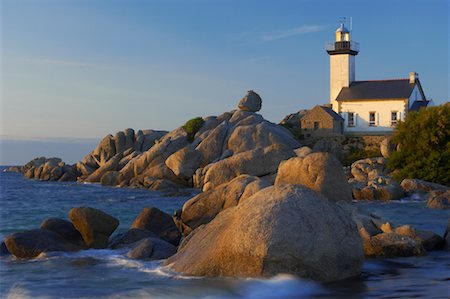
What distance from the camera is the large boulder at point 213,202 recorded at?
15.3 m

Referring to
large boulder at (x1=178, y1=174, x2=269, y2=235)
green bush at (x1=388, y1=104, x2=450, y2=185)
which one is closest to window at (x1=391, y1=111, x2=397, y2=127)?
green bush at (x1=388, y1=104, x2=450, y2=185)

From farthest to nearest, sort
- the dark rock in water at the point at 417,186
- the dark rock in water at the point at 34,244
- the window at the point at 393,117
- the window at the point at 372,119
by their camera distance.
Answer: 1. the window at the point at 372,119
2. the window at the point at 393,117
3. the dark rock in water at the point at 417,186
4. the dark rock in water at the point at 34,244

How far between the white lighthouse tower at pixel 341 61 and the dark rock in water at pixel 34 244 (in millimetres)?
47966

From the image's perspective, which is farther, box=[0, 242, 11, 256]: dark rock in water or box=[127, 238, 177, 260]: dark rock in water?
box=[0, 242, 11, 256]: dark rock in water

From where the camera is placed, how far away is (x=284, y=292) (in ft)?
31.6

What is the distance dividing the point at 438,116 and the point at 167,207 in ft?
64.4

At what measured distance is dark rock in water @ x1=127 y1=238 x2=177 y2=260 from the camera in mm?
12641

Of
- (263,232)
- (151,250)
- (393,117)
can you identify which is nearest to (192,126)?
(393,117)

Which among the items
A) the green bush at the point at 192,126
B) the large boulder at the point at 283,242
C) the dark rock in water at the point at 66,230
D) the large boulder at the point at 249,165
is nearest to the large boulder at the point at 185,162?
the green bush at the point at 192,126

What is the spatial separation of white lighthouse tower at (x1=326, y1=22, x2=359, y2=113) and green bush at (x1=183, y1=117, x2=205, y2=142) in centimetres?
1543

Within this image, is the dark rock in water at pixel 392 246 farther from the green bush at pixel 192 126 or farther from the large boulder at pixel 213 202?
the green bush at pixel 192 126

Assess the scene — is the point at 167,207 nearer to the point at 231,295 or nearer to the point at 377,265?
the point at 377,265

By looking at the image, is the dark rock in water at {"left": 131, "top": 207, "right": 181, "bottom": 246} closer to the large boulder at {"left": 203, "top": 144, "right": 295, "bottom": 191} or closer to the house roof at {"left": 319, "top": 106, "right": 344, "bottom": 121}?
the large boulder at {"left": 203, "top": 144, "right": 295, "bottom": 191}

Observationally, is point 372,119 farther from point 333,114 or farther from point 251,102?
point 251,102
